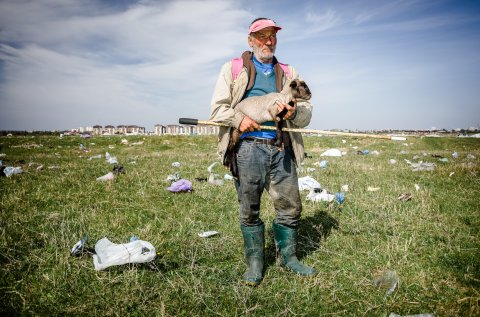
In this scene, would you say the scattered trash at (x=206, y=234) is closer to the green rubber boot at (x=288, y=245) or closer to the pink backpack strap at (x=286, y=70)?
the green rubber boot at (x=288, y=245)

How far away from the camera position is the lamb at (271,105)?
288 cm

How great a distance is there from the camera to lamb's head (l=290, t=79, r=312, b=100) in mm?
2977

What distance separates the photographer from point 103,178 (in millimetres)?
7320

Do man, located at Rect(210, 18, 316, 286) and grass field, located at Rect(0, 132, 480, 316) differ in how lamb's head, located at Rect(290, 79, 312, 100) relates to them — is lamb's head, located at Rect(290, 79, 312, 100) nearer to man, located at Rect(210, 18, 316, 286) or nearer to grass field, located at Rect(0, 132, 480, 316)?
man, located at Rect(210, 18, 316, 286)

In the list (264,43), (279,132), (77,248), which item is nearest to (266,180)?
(279,132)

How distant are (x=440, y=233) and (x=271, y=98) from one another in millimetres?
3159

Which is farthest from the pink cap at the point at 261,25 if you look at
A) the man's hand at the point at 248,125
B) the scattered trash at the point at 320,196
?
the scattered trash at the point at 320,196

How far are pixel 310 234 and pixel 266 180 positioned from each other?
1.48 meters

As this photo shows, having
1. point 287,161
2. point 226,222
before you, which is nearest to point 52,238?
point 226,222

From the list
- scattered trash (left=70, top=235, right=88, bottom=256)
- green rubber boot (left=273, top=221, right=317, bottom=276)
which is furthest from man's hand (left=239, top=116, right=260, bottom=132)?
scattered trash (left=70, top=235, right=88, bottom=256)

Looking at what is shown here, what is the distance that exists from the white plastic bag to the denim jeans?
1.12 metres

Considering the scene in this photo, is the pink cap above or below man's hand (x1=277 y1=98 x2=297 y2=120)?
above

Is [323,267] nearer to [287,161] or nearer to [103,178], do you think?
[287,161]

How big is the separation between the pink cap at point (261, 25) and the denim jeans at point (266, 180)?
1264mm
